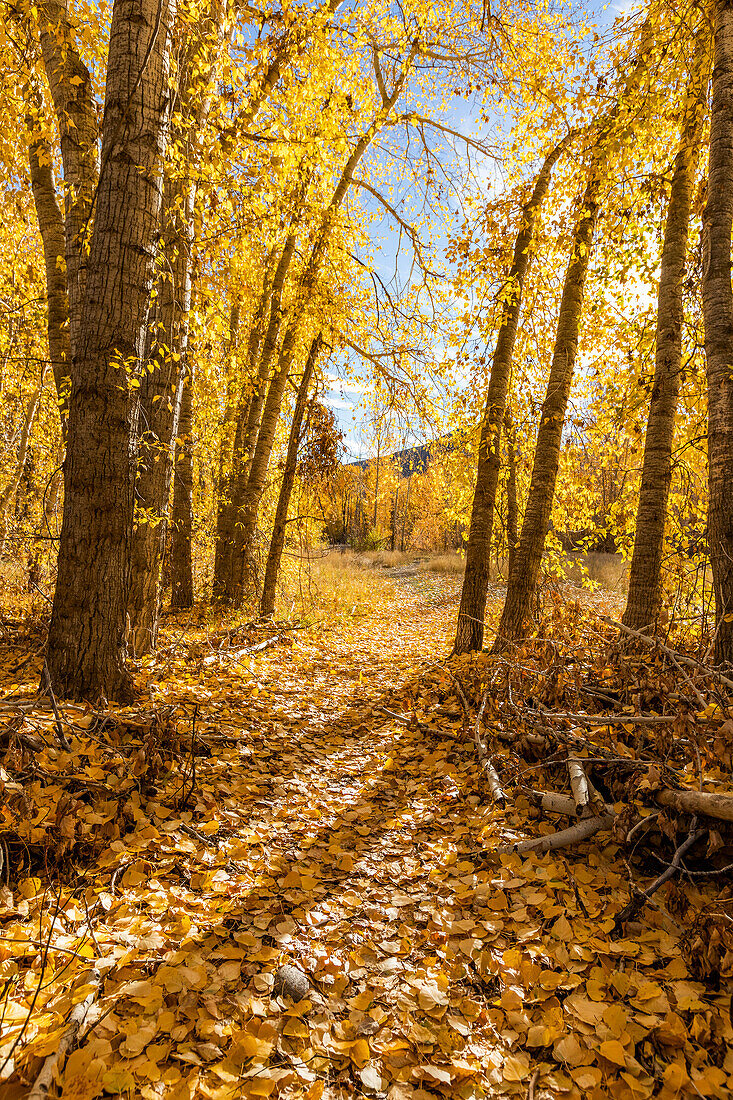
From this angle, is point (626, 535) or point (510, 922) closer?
point (510, 922)

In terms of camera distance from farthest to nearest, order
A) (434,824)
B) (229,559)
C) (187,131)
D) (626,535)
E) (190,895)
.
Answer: (229,559) < (626,535) < (187,131) < (434,824) < (190,895)

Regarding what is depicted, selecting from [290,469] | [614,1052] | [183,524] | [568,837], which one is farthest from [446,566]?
[614,1052]

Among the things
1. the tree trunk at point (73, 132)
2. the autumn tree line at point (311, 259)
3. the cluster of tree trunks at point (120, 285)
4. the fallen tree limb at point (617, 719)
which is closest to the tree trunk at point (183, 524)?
the autumn tree line at point (311, 259)

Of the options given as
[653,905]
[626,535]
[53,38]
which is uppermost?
[53,38]

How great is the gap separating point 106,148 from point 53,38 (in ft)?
6.01

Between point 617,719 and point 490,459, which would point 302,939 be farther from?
point 490,459

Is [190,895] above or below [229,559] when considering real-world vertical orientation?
below

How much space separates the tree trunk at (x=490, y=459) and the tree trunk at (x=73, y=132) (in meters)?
4.47

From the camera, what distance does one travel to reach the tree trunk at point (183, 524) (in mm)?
8242

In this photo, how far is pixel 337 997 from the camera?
6.60 ft

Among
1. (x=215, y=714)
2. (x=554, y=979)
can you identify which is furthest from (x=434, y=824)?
(x=215, y=714)

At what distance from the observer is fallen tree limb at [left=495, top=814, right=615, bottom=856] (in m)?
2.76

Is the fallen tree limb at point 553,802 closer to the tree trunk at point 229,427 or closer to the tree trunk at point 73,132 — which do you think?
the tree trunk at point 73,132

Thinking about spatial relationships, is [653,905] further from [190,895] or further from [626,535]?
[626,535]
